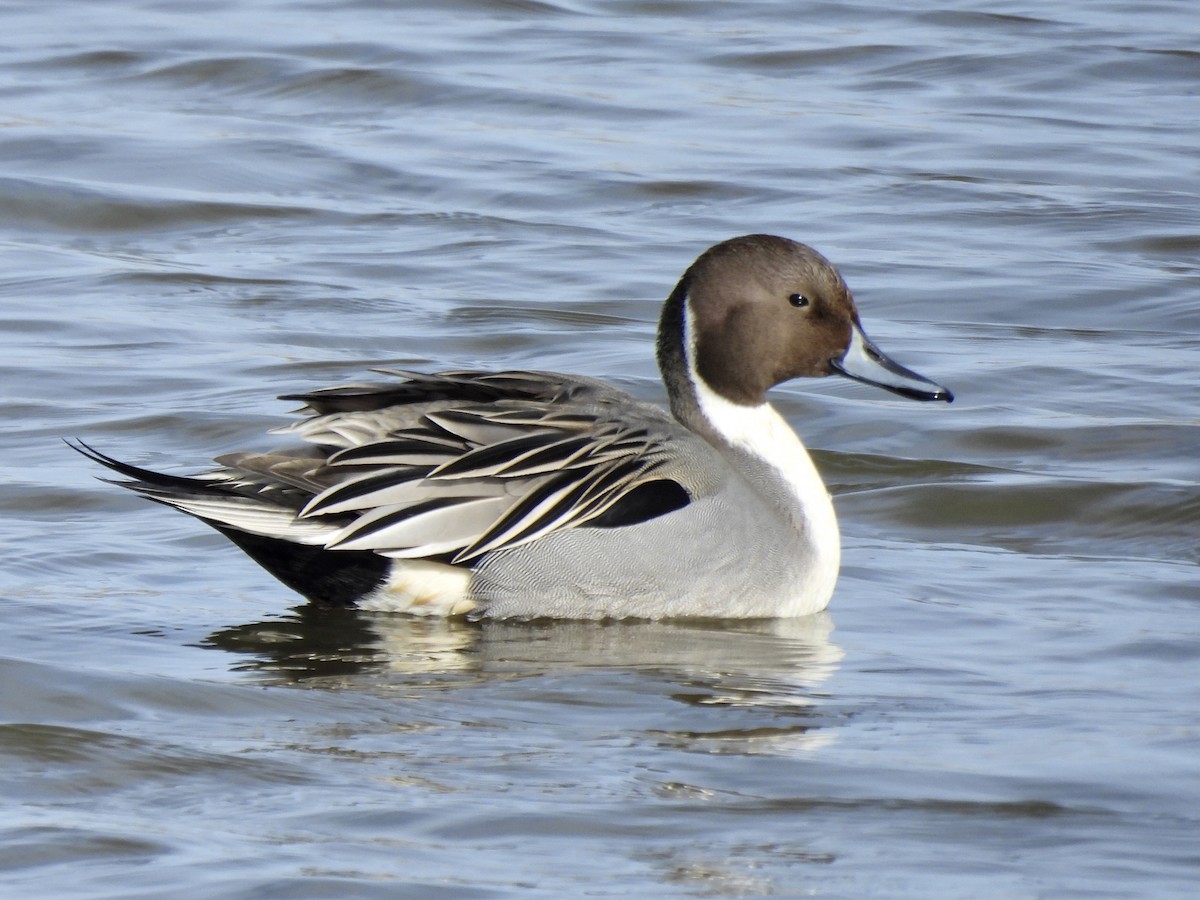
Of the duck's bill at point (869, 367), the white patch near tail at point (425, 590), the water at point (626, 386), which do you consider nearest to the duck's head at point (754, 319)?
the duck's bill at point (869, 367)

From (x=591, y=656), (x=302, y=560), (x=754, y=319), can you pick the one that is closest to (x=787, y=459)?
(x=754, y=319)

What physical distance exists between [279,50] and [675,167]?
11.0ft

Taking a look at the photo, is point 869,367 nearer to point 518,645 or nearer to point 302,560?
point 518,645

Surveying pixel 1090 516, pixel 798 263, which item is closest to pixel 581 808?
pixel 798 263

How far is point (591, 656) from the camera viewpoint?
→ 203 inches

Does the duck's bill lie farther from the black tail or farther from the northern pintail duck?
the black tail

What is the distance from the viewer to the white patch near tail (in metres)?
5.40

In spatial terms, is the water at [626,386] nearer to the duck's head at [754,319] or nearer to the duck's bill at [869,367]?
the duck's bill at [869,367]

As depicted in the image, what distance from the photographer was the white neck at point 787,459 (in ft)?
18.5

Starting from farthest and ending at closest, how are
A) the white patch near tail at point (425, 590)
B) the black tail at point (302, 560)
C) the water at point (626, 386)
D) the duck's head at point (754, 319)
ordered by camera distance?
the duck's head at point (754, 319), the white patch near tail at point (425, 590), the black tail at point (302, 560), the water at point (626, 386)

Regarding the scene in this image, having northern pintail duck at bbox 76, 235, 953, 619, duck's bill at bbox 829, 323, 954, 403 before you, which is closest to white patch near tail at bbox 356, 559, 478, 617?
northern pintail duck at bbox 76, 235, 953, 619

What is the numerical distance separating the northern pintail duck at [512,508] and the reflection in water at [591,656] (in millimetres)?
57

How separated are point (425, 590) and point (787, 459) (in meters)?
1.04

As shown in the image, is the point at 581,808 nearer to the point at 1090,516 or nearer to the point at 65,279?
the point at 1090,516
